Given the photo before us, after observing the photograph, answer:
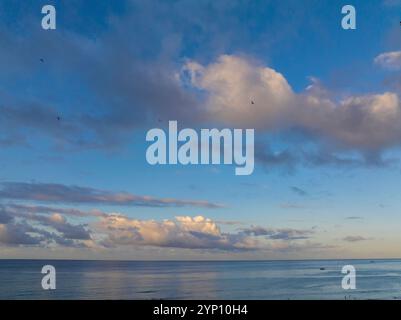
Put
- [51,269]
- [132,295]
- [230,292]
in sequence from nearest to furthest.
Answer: [51,269]
[132,295]
[230,292]

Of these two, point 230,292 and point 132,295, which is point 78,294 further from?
point 230,292

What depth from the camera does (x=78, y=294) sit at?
87.3m
